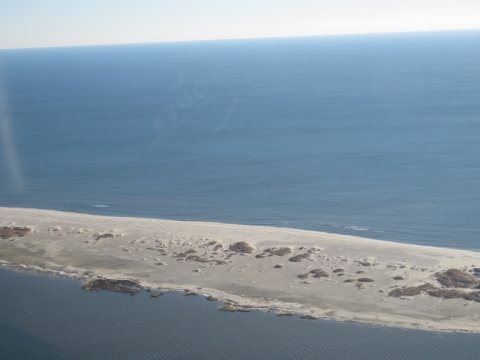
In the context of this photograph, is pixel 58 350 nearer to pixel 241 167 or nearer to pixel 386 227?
pixel 386 227

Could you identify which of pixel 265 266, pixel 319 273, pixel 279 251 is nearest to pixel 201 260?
pixel 265 266

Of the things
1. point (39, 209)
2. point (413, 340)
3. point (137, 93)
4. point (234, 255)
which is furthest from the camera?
point (137, 93)

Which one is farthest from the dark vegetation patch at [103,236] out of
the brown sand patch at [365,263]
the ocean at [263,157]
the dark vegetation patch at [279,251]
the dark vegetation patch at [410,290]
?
the dark vegetation patch at [410,290]

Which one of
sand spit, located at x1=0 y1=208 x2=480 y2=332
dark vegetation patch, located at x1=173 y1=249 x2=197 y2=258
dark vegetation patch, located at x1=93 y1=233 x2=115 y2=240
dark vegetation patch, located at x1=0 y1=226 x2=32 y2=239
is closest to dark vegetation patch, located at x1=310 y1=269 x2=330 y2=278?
sand spit, located at x1=0 y1=208 x2=480 y2=332

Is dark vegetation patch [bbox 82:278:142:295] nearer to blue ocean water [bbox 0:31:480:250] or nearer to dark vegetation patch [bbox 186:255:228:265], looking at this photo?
dark vegetation patch [bbox 186:255:228:265]

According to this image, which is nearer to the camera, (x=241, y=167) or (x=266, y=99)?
(x=241, y=167)

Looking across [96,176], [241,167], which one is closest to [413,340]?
[241,167]
